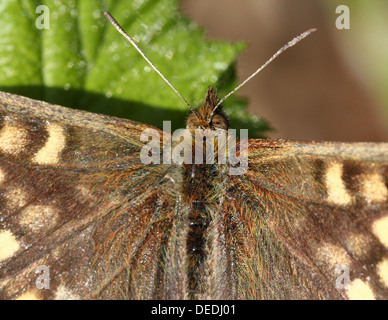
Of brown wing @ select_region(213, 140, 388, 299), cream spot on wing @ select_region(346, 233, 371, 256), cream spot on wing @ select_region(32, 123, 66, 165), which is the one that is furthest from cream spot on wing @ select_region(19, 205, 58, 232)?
cream spot on wing @ select_region(346, 233, 371, 256)

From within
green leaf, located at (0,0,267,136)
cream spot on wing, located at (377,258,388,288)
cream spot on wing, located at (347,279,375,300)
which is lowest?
cream spot on wing, located at (347,279,375,300)

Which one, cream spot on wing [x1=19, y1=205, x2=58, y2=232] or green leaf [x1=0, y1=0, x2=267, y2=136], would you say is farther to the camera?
green leaf [x1=0, y1=0, x2=267, y2=136]

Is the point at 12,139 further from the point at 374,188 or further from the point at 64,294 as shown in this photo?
the point at 374,188

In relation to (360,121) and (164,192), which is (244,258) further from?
(360,121)

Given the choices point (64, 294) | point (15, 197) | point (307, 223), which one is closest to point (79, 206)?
point (15, 197)

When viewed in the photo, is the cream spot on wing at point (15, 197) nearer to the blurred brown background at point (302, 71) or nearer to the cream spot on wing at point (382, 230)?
the cream spot on wing at point (382, 230)

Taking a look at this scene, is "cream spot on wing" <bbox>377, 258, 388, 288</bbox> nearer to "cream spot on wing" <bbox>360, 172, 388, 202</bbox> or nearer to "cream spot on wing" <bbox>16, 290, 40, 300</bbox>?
"cream spot on wing" <bbox>360, 172, 388, 202</bbox>
